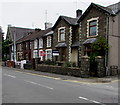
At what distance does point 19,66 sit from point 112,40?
57.7 ft

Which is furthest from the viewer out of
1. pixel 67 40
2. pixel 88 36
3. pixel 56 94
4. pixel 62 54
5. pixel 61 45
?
pixel 62 54

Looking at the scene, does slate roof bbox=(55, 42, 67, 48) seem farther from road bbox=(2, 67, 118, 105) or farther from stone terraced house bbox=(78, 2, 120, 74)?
road bbox=(2, 67, 118, 105)

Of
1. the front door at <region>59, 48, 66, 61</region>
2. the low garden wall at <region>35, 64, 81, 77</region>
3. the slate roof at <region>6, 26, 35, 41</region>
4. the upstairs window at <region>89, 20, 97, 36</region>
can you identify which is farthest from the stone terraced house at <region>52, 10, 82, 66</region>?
the slate roof at <region>6, 26, 35, 41</region>

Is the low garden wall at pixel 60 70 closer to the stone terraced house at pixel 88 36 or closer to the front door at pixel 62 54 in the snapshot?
the stone terraced house at pixel 88 36

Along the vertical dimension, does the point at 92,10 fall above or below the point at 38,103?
→ above

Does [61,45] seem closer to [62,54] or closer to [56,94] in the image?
[62,54]

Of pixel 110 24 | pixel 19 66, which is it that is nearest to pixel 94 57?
pixel 110 24

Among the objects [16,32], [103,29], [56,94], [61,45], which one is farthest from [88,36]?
[16,32]

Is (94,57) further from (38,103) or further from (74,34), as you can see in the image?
(38,103)

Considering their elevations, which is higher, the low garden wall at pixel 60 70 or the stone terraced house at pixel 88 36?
the stone terraced house at pixel 88 36

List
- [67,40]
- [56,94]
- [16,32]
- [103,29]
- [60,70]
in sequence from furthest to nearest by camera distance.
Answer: [16,32]
[67,40]
[60,70]
[103,29]
[56,94]

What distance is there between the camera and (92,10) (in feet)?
60.3

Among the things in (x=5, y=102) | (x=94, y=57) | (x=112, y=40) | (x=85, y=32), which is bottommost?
(x=5, y=102)

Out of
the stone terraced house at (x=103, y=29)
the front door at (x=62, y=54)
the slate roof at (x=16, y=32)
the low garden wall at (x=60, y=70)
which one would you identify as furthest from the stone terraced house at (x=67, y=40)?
the slate roof at (x=16, y=32)
